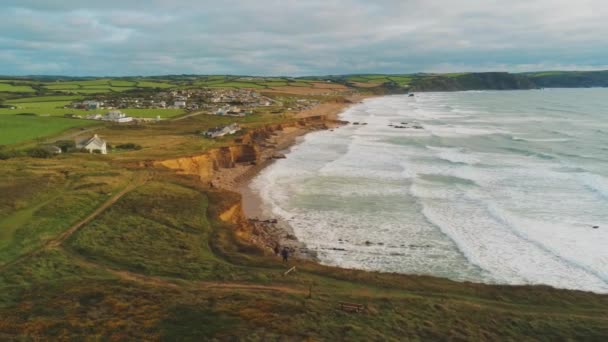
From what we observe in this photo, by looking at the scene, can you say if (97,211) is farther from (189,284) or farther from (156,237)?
(189,284)

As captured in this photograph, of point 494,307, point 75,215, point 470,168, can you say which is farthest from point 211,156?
point 494,307

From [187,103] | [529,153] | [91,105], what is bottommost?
[529,153]

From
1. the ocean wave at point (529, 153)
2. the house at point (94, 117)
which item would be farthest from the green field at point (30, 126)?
the ocean wave at point (529, 153)

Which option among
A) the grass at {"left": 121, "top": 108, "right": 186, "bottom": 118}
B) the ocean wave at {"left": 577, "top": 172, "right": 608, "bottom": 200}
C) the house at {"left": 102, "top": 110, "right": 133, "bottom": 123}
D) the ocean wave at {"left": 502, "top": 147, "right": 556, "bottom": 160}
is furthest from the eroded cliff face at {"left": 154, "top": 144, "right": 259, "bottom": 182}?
the grass at {"left": 121, "top": 108, "right": 186, "bottom": 118}

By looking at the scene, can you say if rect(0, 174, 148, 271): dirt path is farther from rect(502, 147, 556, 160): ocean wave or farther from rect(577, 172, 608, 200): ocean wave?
rect(502, 147, 556, 160): ocean wave

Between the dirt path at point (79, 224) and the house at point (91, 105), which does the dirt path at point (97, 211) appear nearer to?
the dirt path at point (79, 224)

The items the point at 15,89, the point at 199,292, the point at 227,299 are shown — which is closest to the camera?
the point at 227,299

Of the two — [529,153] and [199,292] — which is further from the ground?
[199,292]

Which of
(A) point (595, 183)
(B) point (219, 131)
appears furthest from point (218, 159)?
(A) point (595, 183)
